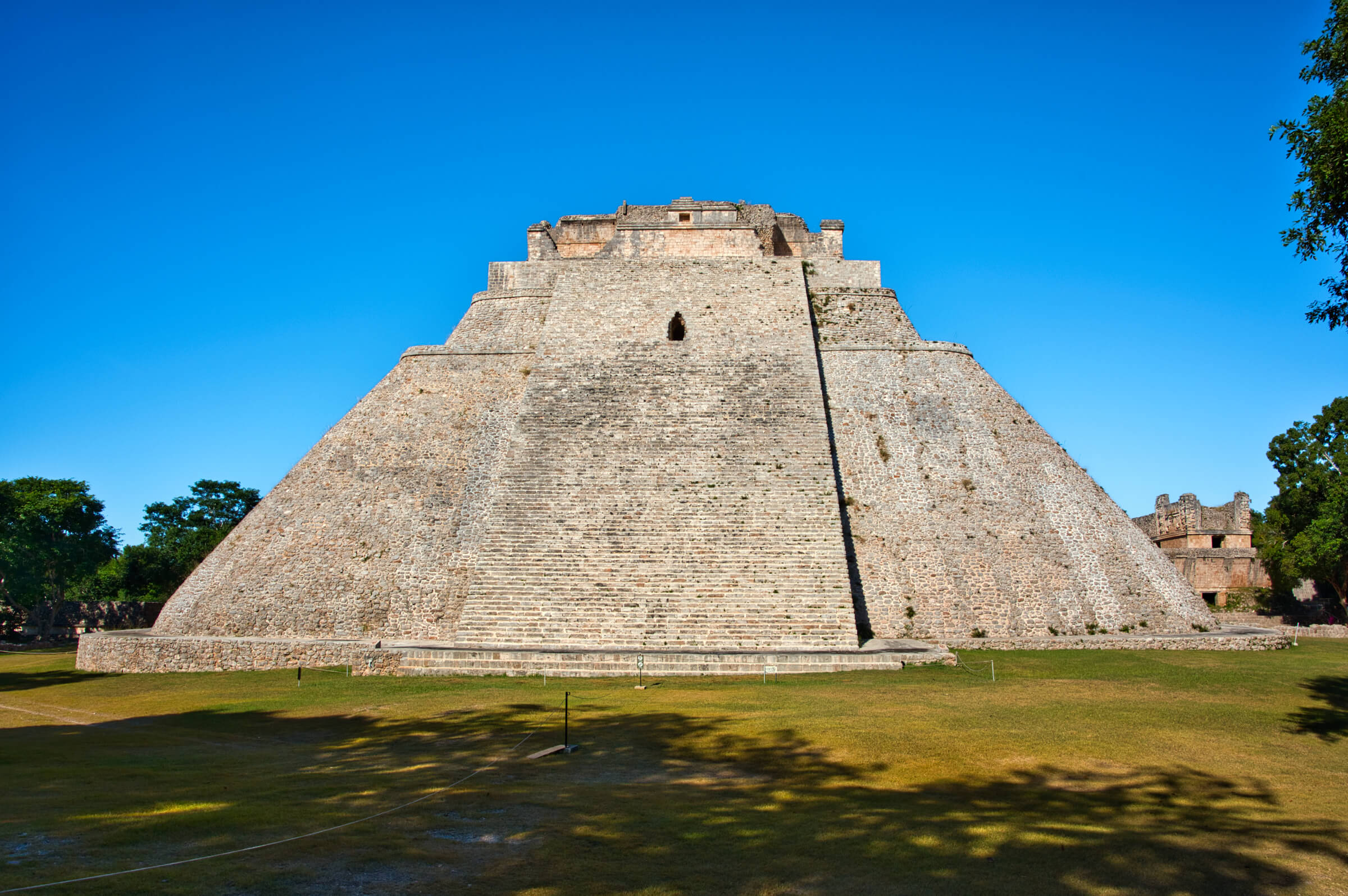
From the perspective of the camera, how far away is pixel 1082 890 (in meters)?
4.21

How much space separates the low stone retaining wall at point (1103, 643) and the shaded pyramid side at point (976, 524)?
341 mm

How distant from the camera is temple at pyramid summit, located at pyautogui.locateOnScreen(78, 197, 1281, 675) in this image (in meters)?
13.3

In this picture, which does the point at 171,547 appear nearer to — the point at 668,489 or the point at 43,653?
the point at 43,653

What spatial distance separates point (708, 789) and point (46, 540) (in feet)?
109

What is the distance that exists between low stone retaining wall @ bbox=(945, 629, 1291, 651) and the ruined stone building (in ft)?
45.2

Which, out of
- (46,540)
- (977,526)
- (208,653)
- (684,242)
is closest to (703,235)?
(684,242)

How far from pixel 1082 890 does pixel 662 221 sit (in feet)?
67.4

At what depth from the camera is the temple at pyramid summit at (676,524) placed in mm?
13328

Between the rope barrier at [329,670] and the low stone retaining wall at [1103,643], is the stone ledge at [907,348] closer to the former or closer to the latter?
the low stone retaining wall at [1103,643]

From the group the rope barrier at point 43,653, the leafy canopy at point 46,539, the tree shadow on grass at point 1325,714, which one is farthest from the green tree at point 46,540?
the tree shadow on grass at point 1325,714

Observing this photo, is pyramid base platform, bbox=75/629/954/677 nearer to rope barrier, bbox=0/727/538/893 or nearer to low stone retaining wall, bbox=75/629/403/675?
low stone retaining wall, bbox=75/629/403/675

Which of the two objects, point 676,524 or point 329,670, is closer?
point 329,670

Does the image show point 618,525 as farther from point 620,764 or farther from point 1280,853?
point 1280,853

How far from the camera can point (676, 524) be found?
14.7 metres
